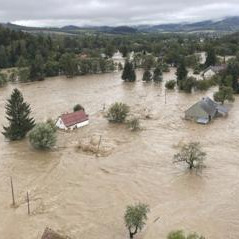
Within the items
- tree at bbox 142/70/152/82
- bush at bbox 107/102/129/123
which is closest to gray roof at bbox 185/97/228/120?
bush at bbox 107/102/129/123

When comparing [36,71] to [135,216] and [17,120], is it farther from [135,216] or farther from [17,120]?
[135,216]

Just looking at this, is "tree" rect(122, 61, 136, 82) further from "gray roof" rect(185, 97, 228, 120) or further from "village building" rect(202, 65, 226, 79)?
"gray roof" rect(185, 97, 228, 120)

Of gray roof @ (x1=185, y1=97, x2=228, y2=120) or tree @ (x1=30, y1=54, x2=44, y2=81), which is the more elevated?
gray roof @ (x1=185, y1=97, x2=228, y2=120)

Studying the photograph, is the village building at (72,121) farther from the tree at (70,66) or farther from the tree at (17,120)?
the tree at (70,66)

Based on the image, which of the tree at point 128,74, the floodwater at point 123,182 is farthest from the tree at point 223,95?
the tree at point 128,74

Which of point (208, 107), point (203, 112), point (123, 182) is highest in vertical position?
point (208, 107)

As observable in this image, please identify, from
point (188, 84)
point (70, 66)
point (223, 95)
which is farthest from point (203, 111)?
point (70, 66)
